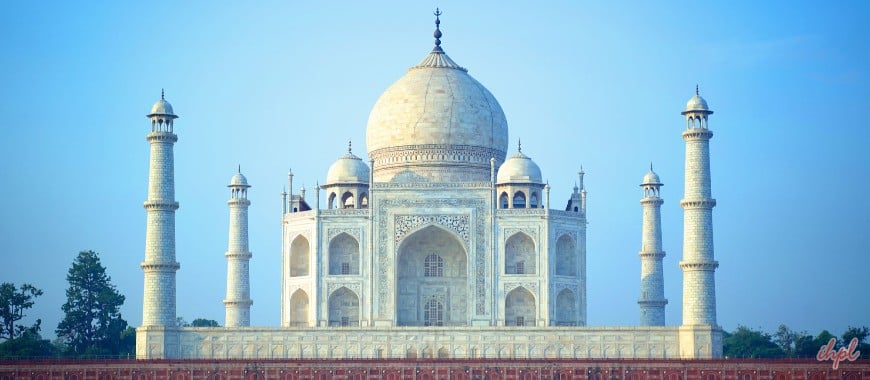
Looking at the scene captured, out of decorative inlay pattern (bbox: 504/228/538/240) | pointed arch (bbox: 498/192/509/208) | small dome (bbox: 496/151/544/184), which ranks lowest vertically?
decorative inlay pattern (bbox: 504/228/538/240)

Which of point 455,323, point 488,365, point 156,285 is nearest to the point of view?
point 488,365

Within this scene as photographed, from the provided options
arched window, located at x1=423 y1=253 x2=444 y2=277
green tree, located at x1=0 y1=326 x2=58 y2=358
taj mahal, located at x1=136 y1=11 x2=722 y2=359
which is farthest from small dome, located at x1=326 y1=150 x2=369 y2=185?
green tree, located at x1=0 y1=326 x2=58 y2=358

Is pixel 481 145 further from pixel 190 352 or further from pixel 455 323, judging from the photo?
pixel 190 352

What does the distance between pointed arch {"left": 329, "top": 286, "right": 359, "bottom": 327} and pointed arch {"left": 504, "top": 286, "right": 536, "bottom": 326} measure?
3.73 meters

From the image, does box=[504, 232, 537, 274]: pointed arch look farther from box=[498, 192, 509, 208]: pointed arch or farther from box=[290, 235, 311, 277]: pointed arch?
box=[290, 235, 311, 277]: pointed arch

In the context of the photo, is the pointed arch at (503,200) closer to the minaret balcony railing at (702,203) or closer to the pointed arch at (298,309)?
the minaret balcony railing at (702,203)

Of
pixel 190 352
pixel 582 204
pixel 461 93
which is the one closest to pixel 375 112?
pixel 461 93

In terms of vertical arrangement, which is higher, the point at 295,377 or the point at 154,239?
the point at 154,239

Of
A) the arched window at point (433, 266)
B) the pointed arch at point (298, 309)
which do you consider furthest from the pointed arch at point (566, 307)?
the pointed arch at point (298, 309)

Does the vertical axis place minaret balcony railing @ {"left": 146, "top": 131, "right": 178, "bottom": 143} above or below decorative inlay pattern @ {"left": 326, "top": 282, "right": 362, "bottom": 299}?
above

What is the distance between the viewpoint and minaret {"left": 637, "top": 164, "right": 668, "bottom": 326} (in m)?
47.6

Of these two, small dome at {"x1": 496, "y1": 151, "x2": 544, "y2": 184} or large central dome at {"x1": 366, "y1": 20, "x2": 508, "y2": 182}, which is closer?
small dome at {"x1": 496, "y1": 151, "x2": 544, "y2": 184}

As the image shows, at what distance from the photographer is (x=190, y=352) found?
41.9m

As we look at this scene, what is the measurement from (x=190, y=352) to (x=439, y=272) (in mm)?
6981
